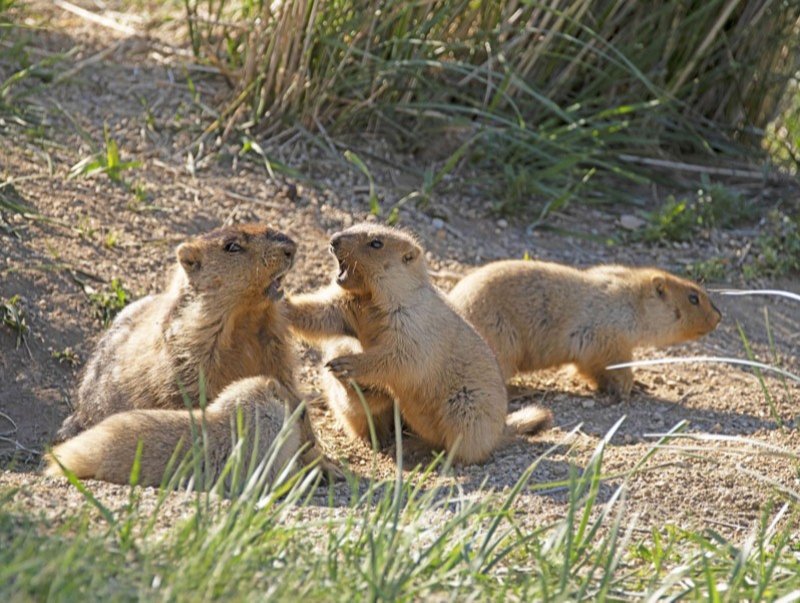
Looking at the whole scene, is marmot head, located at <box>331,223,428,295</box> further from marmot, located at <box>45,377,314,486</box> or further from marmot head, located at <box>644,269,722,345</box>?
marmot head, located at <box>644,269,722,345</box>

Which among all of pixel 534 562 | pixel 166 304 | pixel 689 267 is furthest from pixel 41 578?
pixel 689 267

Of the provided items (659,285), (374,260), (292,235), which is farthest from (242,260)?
(659,285)

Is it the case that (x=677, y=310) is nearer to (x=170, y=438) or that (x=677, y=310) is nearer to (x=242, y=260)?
(x=242, y=260)

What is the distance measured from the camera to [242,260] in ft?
17.5

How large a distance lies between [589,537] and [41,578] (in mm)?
1600

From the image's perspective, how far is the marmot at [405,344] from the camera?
552 centimetres

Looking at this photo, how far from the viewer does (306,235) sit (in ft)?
24.0

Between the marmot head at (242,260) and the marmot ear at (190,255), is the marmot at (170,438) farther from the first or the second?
the marmot ear at (190,255)

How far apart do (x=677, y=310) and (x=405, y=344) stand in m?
2.18

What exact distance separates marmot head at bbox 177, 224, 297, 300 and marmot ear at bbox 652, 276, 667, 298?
2572 millimetres

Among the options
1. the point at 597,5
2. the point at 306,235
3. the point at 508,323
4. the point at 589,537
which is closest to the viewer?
the point at 589,537

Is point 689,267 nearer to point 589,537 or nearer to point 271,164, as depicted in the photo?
point 271,164

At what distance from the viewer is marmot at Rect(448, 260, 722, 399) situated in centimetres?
665

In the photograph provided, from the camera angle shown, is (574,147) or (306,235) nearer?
(306,235)
